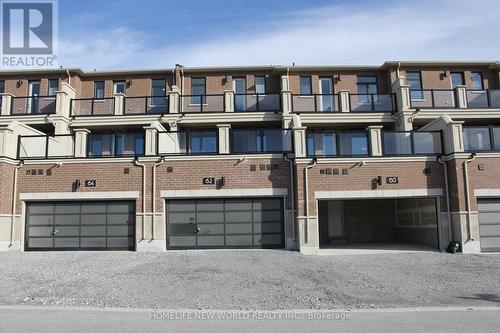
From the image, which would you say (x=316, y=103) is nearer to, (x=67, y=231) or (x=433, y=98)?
(x=433, y=98)

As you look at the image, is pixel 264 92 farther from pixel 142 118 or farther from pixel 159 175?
pixel 159 175

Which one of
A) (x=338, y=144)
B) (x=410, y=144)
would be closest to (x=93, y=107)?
(x=338, y=144)

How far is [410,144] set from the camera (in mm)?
18000

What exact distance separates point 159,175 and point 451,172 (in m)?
11.3

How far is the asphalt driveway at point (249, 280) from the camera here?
9.52 metres

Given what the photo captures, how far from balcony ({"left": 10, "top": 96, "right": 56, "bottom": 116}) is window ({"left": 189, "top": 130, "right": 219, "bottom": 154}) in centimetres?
926

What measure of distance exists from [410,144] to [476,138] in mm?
2480

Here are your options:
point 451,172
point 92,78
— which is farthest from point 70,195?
point 451,172

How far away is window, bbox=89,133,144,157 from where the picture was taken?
906 inches

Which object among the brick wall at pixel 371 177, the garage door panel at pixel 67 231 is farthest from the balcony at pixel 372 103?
the garage door panel at pixel 67 231

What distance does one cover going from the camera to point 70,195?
18078mm

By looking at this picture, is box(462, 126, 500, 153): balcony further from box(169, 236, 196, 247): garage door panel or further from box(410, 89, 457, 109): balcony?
box(169, 236, 196, 247): garage door panel

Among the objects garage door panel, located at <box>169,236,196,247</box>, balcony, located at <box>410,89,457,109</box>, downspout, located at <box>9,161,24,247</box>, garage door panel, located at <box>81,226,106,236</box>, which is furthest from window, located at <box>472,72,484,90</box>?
downspout, located at <box>9,161,24,247</box>

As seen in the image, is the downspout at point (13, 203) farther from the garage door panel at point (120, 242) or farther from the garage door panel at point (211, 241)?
the garage door panel at point (211, 241)
